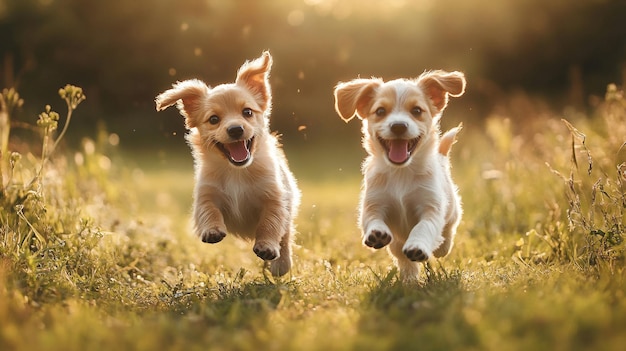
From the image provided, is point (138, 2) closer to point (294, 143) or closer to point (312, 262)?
point (294, 143)

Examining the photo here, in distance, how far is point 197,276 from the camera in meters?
4.97

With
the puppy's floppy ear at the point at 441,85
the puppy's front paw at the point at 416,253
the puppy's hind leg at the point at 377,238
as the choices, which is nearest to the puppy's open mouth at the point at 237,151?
the puppy's hind leg at the point at 377,238

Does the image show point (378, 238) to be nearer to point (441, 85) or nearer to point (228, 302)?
point (228, 302)

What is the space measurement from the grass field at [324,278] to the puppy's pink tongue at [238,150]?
28.9 inches

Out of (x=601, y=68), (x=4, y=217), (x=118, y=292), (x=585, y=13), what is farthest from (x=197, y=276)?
(x=585, y=13)

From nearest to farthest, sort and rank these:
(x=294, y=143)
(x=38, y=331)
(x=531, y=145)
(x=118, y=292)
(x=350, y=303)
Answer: (x=38, y=331) < (x=350, y=303) < (x=118, y=292) < (x=531, y=145) < (x=294, y=143)

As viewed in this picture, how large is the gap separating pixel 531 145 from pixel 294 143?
7436 mm

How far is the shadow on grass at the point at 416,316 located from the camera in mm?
2871

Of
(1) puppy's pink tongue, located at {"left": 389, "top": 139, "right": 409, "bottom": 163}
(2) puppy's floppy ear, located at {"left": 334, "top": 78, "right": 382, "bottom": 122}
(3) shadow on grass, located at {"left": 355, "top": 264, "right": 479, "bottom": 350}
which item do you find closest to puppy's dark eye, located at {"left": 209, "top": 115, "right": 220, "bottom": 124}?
(2) puppy's floppy ear, located at {"left": 334, "top": 78, "right": 382, "bottom": 122}

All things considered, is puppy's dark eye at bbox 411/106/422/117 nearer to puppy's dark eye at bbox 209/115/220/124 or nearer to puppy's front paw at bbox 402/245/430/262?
puppy's front paw at bbox 402/245/430/262

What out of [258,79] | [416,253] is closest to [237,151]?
[258,79]

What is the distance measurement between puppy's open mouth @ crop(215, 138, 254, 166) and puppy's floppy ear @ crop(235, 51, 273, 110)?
0.46 meters

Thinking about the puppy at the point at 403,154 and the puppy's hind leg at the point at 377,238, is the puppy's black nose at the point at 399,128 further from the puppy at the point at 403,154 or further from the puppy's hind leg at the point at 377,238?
the puppy's hind leg at the point at 377,238

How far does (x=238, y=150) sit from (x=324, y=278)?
3.18 ft
